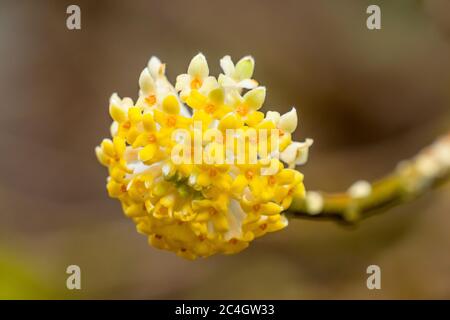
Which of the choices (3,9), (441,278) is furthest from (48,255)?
(441,278)

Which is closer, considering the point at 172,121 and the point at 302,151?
the point at 172,121

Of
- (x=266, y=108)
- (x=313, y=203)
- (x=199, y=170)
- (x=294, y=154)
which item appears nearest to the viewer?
(x=199, y=170)

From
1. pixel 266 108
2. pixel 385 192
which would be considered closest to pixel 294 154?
pixel 385 192

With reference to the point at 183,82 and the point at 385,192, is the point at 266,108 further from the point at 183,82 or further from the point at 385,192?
the point at 183,82

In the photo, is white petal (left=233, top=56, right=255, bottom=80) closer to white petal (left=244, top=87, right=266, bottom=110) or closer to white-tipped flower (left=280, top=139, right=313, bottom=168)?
white petal (left=244, top=87, right=266, bottom=110)

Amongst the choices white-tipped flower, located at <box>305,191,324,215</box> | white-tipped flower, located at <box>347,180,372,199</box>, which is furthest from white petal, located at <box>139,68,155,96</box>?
white-tipped flower, located at <box>347,180,372,199</box>
